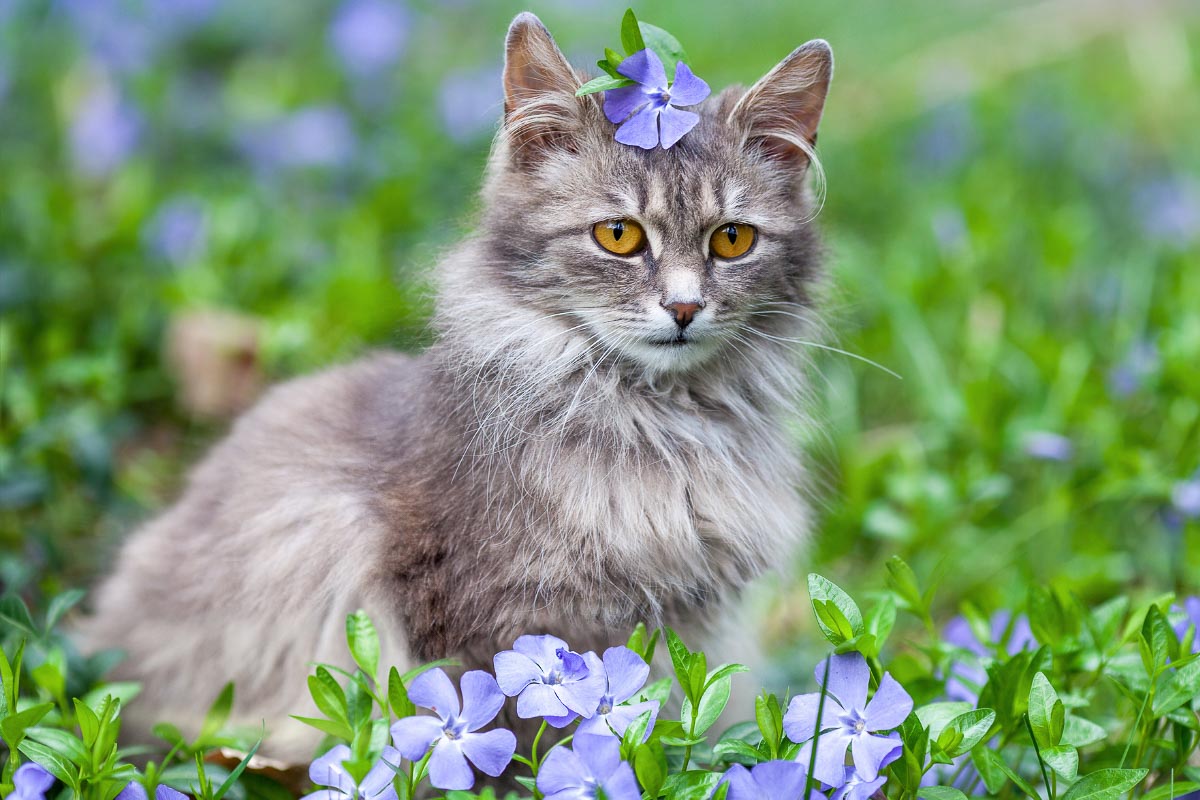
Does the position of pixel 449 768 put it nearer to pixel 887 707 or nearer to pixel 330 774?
Result: pixel 330 774

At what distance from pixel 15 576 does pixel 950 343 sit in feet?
11.0

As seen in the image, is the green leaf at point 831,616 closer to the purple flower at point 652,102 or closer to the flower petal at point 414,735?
the flower petal at point 414,735

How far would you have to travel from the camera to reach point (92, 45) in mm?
5426

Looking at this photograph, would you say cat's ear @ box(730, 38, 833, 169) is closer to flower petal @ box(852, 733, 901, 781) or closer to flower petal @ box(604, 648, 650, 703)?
flower petal @ box(604, 648, 650, 703)

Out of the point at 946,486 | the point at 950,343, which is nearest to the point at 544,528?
the point at 946,486

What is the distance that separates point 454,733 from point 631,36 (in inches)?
53.2

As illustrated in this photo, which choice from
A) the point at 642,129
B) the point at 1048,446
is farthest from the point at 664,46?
the point at 1048,446

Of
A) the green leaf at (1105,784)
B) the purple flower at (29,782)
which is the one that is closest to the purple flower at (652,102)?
the green leaf at (1105,784)

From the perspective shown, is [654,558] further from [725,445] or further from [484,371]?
[484,371]

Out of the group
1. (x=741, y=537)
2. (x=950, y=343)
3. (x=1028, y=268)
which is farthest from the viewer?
(x=1028, y=268)

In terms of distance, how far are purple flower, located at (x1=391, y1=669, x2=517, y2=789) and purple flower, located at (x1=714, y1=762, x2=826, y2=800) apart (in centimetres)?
39

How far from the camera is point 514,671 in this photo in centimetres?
196

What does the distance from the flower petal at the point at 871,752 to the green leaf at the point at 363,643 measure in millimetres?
854

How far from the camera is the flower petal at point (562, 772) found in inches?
71.1
